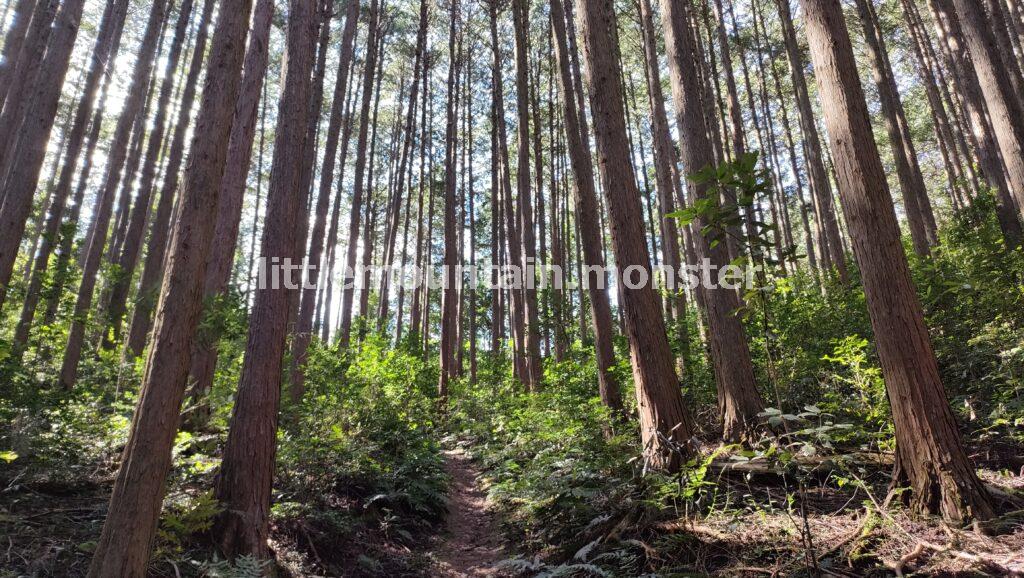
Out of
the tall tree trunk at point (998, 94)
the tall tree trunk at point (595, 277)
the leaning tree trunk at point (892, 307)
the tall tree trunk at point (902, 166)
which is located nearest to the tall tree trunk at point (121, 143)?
the tall tree trunk at point (595, 277)

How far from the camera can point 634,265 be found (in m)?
4.90

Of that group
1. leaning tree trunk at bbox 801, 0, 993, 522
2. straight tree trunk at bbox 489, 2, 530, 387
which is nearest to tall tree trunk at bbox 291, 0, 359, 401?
straight tree trunk at bbox 489, 2, 530, 387

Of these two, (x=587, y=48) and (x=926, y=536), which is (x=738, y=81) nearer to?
(x=587, y=48)

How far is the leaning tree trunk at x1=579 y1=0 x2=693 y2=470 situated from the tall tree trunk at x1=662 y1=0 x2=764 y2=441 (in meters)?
0.76

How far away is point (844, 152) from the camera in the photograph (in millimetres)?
3660

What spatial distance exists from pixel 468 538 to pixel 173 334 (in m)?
4.52

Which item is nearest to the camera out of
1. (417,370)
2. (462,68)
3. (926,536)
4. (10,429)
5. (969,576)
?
(969,576)

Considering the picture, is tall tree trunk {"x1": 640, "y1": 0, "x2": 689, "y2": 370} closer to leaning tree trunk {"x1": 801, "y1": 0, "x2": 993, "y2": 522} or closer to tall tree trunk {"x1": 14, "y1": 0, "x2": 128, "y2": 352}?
leaning tree trunk {"x1": 801, "y1": 0, "x2": 993, "y2": 522}

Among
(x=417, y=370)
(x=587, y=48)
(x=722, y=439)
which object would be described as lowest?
(x=722, y=439)

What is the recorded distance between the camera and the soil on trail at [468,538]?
511 cm

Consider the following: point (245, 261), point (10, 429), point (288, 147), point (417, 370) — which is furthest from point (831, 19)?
point (245, 261)

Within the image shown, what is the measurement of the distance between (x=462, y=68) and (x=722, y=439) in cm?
1816

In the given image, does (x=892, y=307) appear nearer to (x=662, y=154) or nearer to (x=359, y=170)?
(x=662, y=154)

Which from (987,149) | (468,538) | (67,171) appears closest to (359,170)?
(67,171)
